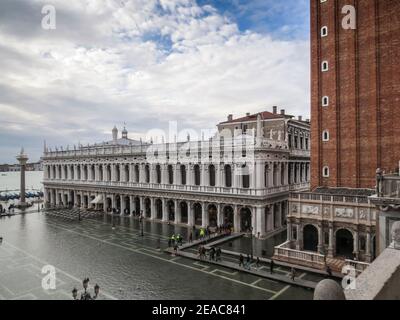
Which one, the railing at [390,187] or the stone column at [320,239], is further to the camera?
the stone column at [320,239]

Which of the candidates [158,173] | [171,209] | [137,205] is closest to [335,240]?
[171,209]

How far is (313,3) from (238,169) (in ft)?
61.9

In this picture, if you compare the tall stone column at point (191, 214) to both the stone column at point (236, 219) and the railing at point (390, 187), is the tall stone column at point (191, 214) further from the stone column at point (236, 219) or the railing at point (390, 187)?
the railing at point (390, 187)

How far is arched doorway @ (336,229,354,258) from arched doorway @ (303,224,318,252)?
1.77m

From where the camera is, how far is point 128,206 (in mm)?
50688

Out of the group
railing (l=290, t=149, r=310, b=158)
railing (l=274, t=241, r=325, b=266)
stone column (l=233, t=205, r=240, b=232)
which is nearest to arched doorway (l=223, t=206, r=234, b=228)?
stone column (l=233, t=205, r=240, b=232)

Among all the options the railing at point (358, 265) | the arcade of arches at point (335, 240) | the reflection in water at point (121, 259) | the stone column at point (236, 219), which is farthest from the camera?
the stone column at point (236, 219)

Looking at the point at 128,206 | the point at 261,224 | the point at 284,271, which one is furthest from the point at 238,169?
the point at 128,206

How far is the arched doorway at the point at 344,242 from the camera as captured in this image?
25.6 m

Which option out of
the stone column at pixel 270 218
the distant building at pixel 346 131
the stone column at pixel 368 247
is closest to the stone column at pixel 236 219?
the stone column at pixel 270 218

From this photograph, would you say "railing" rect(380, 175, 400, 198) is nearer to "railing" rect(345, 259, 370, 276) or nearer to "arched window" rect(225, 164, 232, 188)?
"railing" rect(345, 259, 370, 276)

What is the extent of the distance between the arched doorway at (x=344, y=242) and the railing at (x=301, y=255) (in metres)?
3.34

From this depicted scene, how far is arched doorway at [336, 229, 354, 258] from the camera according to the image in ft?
84.0
